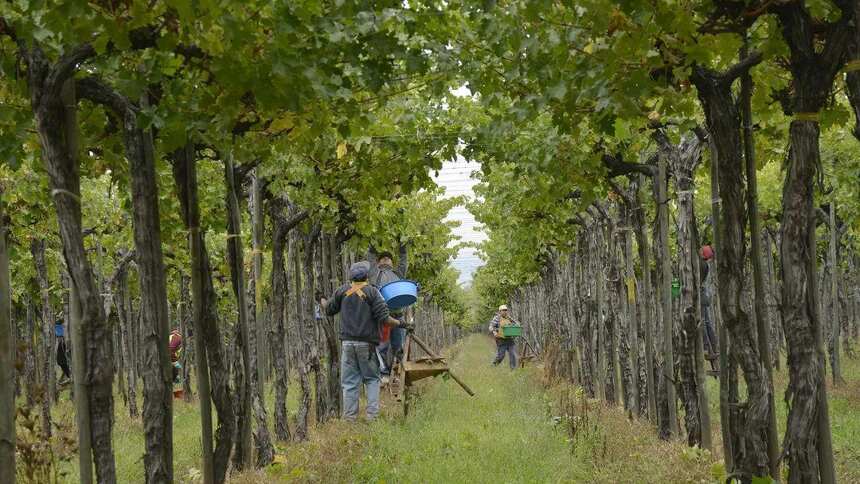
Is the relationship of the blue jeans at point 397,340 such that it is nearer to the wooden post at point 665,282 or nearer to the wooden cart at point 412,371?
the wooden cart at point 412,371

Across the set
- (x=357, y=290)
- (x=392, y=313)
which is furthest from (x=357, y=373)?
(x=392, y=313)

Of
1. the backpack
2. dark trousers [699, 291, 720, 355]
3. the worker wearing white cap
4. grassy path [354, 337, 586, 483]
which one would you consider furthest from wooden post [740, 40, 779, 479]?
the worker wearing white cap

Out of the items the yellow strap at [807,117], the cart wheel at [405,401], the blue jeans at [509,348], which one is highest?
the yellow strap at [807,117]

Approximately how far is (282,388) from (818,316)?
775cm

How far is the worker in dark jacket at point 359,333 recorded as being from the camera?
10.9 meters

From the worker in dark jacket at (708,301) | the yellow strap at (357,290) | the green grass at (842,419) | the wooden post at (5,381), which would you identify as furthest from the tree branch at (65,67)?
the worker in dark jacket at (708,301)

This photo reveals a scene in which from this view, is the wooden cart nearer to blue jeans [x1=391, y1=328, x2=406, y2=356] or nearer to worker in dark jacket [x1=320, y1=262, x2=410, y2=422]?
blue jeans [x1=391, y1=328, x2=406, y2=356]

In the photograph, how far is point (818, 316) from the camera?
4211mm

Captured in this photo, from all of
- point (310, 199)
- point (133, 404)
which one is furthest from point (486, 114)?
point (133, 404)

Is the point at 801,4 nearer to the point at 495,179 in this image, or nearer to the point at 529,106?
the point at 529,106

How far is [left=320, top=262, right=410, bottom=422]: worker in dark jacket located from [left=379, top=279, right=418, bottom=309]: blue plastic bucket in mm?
486

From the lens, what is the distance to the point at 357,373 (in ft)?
36.7

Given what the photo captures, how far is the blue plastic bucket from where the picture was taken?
1160 centimetres

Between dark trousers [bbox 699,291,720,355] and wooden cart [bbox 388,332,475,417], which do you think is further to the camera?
dark trousers [bbox 699,291,720,355]
